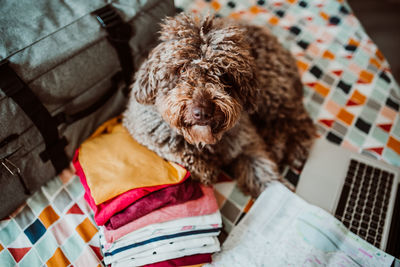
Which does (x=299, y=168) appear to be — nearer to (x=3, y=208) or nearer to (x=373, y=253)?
(x=373, y=253)

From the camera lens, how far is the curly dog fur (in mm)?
1439

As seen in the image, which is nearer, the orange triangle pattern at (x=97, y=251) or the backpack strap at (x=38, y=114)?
the backpack strap at (x=38, y=114)

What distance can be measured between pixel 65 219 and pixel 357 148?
87.5 inches

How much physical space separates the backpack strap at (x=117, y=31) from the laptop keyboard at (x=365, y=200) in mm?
1771

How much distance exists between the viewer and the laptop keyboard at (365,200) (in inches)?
72.3

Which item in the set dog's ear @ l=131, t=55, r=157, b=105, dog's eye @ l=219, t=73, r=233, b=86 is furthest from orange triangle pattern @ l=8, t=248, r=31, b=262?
dog's eye @ l=219, t=73, r=233, b=86

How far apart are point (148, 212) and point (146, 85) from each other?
0.74 m

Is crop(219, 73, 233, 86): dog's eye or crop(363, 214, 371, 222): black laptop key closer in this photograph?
crop(219, 73, 233, 86): dog's eye

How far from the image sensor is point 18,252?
166 centimetres

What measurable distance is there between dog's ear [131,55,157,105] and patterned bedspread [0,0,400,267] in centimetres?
84

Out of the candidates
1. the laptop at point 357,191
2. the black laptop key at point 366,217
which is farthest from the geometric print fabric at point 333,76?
the black laptop key at point 366,217

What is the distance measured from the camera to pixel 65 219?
1.82 m

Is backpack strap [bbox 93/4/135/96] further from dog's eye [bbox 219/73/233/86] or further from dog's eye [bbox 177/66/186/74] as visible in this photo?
dog's eye [bbox 219/73/233/86]

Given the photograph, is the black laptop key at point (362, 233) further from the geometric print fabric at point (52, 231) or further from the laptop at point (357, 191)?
the geometric print fabric at point (52, 231)
